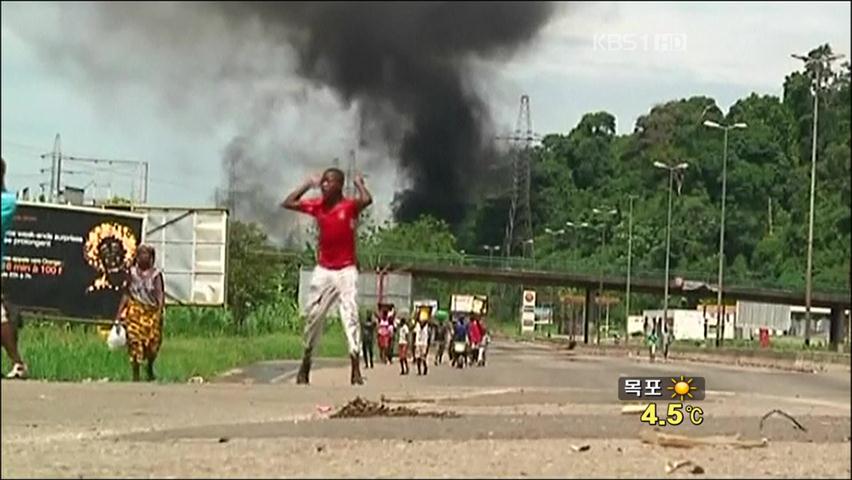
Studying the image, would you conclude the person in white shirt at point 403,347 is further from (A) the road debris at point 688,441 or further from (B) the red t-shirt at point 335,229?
(A) the road debris at point 688,441

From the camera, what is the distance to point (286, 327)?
1335 centimetres

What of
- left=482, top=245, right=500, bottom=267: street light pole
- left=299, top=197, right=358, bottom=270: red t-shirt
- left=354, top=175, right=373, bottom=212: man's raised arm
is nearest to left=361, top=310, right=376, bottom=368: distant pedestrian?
left=482, top=245, right=500, bottom=267: street light pole

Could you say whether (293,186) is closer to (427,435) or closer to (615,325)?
(427,435)

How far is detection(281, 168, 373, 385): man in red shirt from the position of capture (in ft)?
34.2

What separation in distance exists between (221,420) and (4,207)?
362cm

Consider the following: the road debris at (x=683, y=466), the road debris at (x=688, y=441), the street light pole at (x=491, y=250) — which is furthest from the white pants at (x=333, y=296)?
the road debris at (x=683, y=466)

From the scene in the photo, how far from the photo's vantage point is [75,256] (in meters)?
15.2

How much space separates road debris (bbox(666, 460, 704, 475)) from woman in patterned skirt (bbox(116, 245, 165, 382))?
6.56 m

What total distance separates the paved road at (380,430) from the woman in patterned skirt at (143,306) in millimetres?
587

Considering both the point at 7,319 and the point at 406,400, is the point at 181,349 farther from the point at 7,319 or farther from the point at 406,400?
the point at 7,319

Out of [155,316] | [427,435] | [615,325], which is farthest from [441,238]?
[615,325]
